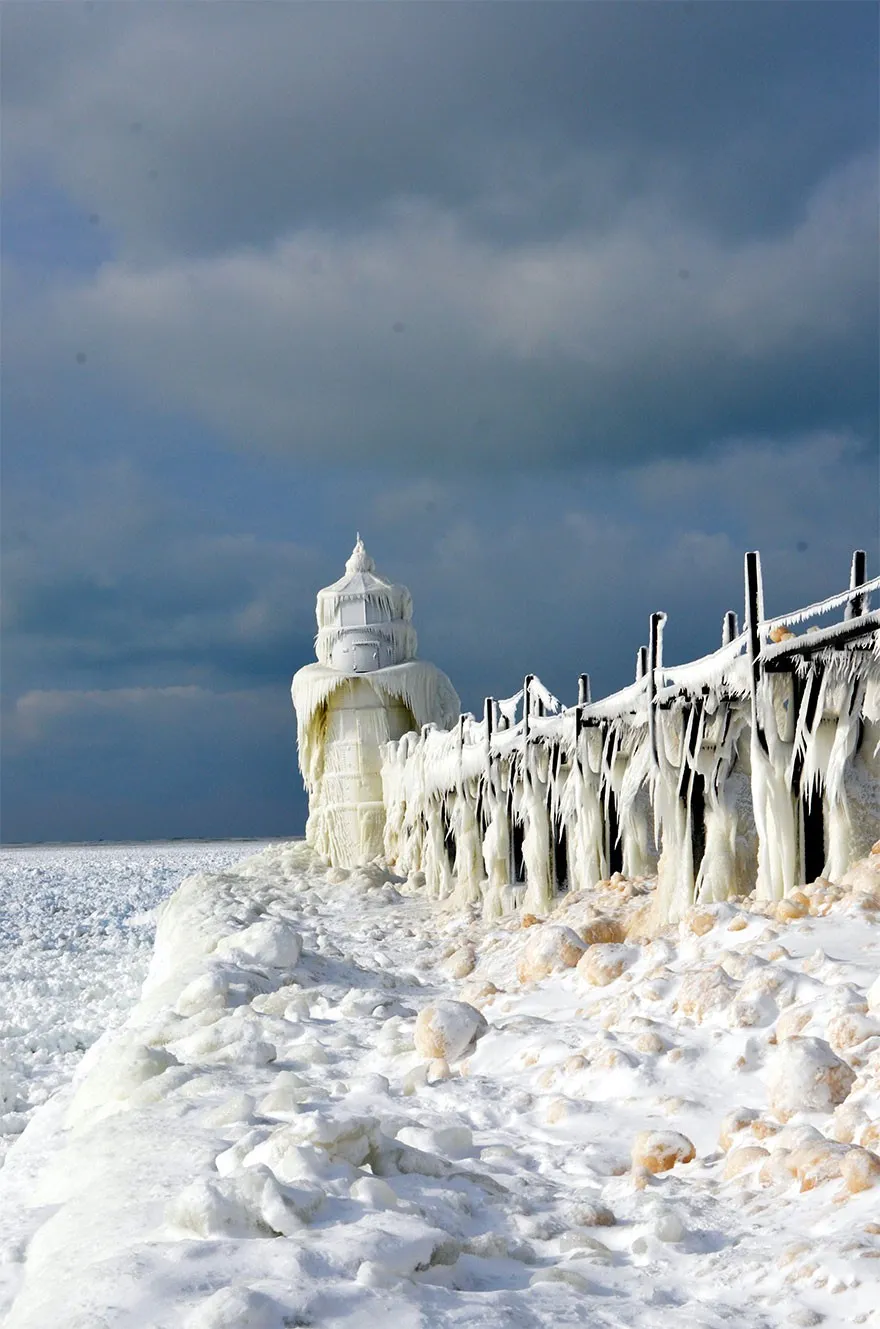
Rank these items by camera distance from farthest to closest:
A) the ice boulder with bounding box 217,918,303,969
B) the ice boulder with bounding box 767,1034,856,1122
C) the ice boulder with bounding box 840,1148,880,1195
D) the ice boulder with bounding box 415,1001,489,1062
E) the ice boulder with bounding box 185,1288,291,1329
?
1. the ice boulder with bounding box 217,918,303,969
2. the ice boulder with bounding box 415,1001,489,1062
3. the ice boulder with bounding box 767,1034,856,1122
4. the ice boulder with bounding box 840,1148,880,1195
5. the ice boulder with bounding box 185,1288,291,1329

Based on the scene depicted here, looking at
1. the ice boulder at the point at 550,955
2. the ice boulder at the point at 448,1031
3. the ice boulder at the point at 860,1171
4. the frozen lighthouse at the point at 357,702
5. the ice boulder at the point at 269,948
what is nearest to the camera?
the ice boulder at the point at 860,1171

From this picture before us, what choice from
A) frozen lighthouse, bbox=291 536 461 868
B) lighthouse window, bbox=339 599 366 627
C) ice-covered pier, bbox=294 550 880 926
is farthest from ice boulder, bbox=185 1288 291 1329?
lighthouse window, bbox=339 599 366 627

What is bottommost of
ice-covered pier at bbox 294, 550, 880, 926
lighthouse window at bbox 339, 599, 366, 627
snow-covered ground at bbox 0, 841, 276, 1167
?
snow-covered ground at bbox 0, 841, 276, 1167

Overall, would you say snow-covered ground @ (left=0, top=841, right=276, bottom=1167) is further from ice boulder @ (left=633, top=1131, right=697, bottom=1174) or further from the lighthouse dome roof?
the lighthouse dome roof

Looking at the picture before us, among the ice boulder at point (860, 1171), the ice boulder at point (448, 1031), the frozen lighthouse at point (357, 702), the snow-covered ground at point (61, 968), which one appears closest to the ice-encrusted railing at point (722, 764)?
the ice boulder at point (448, 1031)

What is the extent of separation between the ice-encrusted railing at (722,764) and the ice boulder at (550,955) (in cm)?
117

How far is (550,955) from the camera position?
6.28 metres

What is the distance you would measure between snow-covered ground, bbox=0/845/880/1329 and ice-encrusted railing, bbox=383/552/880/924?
84 centimetres

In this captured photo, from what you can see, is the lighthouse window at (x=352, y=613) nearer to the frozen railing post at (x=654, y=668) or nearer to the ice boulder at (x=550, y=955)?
the frozen railing post at (x=654, y=668)

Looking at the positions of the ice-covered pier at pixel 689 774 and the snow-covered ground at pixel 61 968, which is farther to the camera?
the snow-covered ground at pixel 61 968

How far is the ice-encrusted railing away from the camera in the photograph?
6.59 meters

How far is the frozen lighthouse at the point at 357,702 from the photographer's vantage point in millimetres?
19250

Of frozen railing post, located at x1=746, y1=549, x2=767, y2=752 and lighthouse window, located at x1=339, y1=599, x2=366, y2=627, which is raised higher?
lighthouse window, located at x1=339, y1=599, x2=366, y2=627

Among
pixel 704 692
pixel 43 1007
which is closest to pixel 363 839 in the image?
pixel 43 1007
